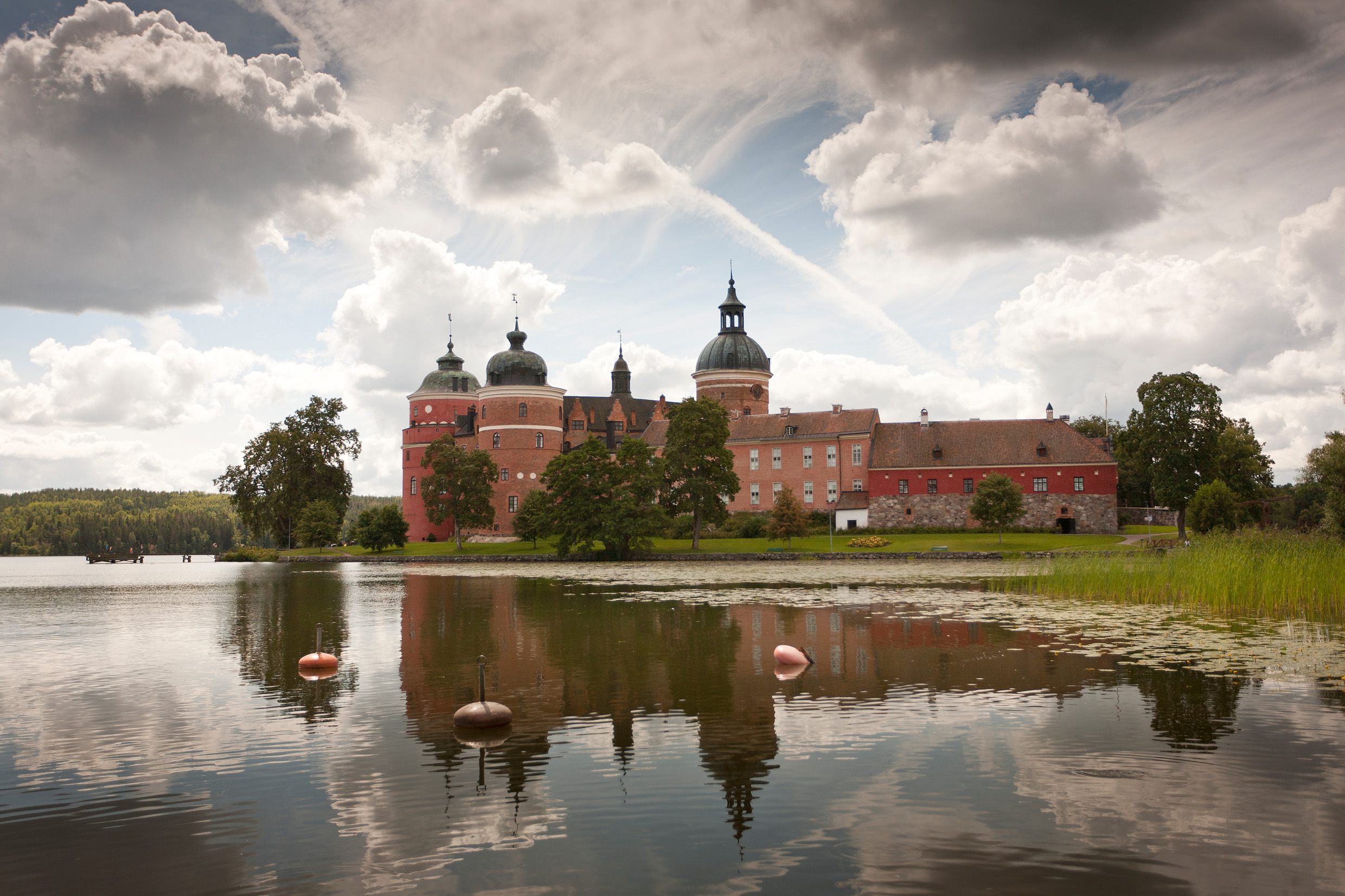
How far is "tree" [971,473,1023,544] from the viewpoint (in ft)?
189

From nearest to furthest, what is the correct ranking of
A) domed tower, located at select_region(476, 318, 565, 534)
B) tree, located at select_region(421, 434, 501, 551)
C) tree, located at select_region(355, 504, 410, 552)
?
1. tree, located at select_region(421, 434, 501, 551)
2. tree, located at select_region(355, 504, 410, 552)
3. domed tower, located at select_region(476, 318, 565, 534)

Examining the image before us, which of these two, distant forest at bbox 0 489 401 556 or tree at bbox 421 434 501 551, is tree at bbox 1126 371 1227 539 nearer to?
tree at bbox 421 434 501 551

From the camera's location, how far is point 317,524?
7456 cm

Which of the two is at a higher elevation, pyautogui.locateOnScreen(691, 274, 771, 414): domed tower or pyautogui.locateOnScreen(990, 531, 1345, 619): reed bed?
pyautogui.locateOnScreen(691, 274, 771, 414): domed tower

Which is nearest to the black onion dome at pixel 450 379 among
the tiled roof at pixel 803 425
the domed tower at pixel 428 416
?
the domed tower at pixel 428 416

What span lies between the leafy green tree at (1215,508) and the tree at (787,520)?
23.7m

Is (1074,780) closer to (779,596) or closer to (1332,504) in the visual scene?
(779,596)

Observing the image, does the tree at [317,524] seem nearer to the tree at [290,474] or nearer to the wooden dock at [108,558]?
the tree at [290,474]

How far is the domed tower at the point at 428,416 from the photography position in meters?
89.9

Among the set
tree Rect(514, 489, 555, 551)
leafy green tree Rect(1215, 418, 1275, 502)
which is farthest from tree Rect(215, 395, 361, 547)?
leafy green tree Rect(1215, 418, 1275, 502)

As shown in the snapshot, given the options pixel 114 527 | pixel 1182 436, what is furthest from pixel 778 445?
pixel 114 527

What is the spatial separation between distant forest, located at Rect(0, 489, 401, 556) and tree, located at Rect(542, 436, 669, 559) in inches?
3336

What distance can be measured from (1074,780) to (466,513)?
6757 cm

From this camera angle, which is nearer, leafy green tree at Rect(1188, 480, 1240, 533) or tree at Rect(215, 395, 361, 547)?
leafy green tree at Rect(1188, 480, 1240, 533)
